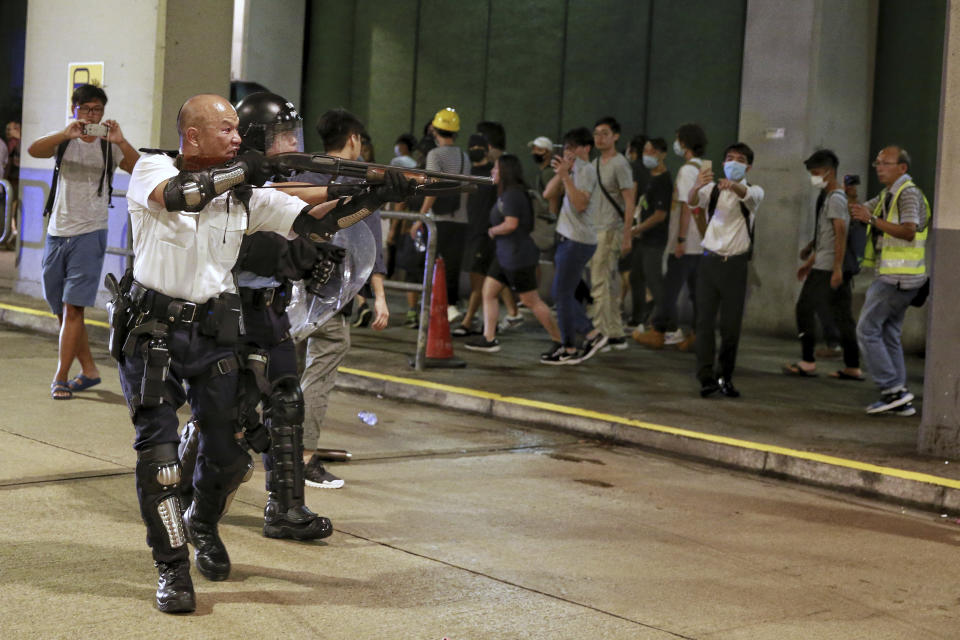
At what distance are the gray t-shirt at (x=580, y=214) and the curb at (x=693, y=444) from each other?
212cm

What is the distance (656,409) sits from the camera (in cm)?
936

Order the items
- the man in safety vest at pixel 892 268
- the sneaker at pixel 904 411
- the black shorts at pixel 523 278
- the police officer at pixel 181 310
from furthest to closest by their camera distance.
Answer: the black shorts at pixel 523 278 → the sneaker at pixel 904 411 → the man in safety vest at pixel 892 268 → the police officer at pixel 181 310

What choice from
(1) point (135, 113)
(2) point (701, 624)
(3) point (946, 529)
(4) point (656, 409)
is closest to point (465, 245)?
(1) point (135, 113)

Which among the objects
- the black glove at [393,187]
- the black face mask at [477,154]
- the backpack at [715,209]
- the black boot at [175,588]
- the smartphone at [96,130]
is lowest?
the black boot at [175,588]

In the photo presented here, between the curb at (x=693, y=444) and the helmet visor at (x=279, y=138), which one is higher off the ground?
the helmet visor at (x=279, y=138)

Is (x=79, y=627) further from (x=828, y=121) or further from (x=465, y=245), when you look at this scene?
(x=828, y=121)

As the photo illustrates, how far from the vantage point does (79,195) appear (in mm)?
8859

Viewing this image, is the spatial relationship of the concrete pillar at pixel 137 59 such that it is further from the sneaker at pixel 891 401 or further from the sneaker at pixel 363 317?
the sneaker at pixel 891 401

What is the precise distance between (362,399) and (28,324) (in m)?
4.30

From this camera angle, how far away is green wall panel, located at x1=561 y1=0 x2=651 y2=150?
1588 centimetres

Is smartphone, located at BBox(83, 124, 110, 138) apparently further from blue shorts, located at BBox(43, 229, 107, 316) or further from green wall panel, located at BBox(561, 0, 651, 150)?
green wall panel, located at BBox(561, 0, 651, 150)

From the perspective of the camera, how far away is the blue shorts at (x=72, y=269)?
8.68 meters

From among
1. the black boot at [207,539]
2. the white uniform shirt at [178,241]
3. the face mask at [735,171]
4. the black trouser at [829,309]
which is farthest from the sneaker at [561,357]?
the white uniform shirt at [178,241]

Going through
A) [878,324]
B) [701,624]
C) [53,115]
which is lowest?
[701,624]
